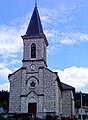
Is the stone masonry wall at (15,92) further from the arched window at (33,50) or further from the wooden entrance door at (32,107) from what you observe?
the arched window at (33,50)

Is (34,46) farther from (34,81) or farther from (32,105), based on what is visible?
(32,105)

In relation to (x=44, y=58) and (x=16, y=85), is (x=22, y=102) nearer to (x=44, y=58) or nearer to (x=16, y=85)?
(x=16, y=85)

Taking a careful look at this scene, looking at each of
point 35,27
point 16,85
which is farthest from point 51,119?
point 35,27

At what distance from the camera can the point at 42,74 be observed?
52.1 m

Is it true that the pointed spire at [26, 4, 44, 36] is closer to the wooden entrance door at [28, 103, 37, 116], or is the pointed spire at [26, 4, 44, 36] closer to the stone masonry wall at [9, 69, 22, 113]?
the stone masonry wall at [9, 69, 22, 113]

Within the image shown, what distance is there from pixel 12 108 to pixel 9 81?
4505mm

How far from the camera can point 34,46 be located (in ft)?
177

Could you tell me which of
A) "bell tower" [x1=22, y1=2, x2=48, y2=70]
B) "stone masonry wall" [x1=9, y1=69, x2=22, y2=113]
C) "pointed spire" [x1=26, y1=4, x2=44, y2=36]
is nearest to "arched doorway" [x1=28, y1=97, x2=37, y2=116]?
"stone masonry wall" [x1=9, y1=69, x2=22, y2=113]

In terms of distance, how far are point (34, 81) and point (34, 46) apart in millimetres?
6050

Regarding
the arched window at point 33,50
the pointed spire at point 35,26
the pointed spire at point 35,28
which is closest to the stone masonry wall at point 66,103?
the pointed spire at point 35,28

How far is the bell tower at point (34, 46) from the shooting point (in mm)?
53156

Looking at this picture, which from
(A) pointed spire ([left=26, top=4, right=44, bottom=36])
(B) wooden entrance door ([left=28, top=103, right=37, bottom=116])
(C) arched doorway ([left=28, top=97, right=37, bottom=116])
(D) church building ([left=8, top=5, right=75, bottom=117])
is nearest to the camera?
(D) church building ([left=8, top=5, right=75, bottom=117])

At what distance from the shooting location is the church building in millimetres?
50969

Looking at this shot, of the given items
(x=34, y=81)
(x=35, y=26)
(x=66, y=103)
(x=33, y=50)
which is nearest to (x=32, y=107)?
(x=34, y=81)
